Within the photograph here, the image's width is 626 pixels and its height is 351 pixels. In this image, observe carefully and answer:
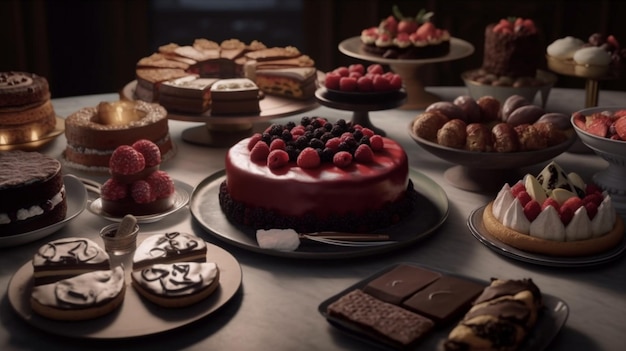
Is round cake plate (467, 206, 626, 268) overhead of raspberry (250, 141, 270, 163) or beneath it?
beneath

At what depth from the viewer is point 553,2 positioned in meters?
5.05

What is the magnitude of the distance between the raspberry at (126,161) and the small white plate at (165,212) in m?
0.13

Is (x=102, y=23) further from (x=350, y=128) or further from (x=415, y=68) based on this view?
(x=350, y=128)

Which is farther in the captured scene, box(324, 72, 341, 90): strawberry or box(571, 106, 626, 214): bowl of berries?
box(324, 72, 341, 90): strawberry

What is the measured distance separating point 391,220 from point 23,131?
1.37 m

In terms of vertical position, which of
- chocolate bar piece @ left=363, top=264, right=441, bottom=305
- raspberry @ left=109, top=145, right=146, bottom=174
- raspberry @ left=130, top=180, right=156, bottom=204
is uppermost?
raspberry @ left=109, top=145, right=146, bottom=174

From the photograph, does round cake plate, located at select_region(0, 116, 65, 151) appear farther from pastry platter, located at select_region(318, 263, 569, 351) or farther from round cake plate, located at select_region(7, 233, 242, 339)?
pastry platter, located at select_region(318, 263, 569, 351)

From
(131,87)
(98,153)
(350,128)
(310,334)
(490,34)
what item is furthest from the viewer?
(490,34)

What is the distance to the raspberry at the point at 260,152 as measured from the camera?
2287 mm

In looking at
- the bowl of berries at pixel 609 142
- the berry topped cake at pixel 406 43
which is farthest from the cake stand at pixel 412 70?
the bowl of berries at pixel 609 142

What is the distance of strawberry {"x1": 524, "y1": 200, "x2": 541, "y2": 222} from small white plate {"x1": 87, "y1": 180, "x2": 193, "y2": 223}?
3.23 ft

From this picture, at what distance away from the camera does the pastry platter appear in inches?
62.4

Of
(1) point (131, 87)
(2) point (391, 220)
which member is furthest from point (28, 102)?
(2) point (391, 220)

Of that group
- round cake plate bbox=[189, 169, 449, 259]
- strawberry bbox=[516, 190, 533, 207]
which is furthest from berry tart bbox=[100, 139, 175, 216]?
strawberry bbox=[516, 190, 533, 207]
